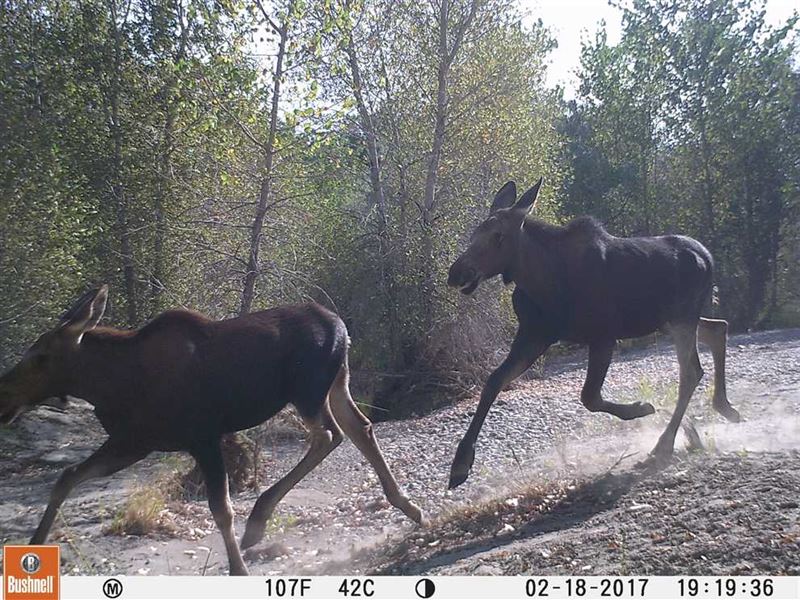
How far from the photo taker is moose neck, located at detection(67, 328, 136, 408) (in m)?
6.65

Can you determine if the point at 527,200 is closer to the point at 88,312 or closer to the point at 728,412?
the point at 728,412

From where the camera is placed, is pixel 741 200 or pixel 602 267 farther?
pixel 741 200

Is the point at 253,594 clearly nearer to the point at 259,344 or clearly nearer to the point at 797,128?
the point at 259,344

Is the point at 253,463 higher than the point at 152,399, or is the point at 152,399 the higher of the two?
the point at 152,399

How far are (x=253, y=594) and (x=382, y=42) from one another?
13.8 metres

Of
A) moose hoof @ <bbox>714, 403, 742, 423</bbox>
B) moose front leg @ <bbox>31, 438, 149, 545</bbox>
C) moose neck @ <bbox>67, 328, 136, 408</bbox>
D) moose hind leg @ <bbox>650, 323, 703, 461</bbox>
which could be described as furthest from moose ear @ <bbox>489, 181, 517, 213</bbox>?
moose front leg @ <bbox>31, 438, 149, 545</bbox>

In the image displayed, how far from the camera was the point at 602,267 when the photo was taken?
815cm

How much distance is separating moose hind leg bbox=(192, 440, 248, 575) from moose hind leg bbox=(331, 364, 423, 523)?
1.35 m

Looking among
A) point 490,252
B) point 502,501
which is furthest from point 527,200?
point 502,501

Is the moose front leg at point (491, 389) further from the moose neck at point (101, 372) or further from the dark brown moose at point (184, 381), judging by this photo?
the moose neck at point (101, 372)

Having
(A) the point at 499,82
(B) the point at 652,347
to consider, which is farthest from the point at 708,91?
(A) the point at 499,82

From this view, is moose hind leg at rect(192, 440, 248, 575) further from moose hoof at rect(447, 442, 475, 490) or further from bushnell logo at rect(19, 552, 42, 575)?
moose hoof at rect(447, 442, 475, 490)

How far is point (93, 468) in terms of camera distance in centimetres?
641

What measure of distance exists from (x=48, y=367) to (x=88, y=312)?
0.59m
